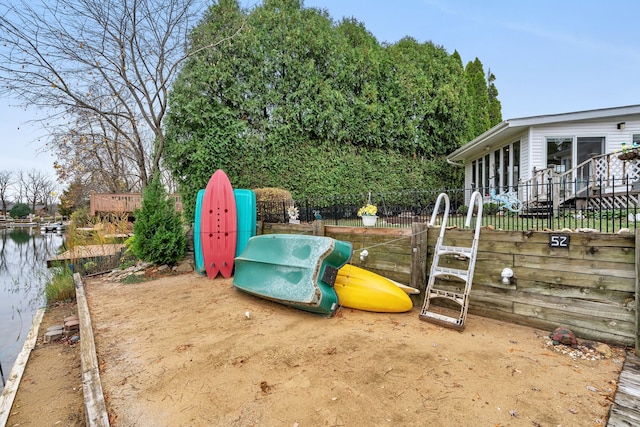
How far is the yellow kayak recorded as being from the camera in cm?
390

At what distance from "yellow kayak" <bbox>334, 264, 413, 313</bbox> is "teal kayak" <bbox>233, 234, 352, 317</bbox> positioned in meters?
0.24

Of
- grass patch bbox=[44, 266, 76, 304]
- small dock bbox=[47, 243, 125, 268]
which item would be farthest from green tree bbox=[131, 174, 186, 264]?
small dock bbox=[47, 243, 125, 268]

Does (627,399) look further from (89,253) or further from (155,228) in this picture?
(89,253)

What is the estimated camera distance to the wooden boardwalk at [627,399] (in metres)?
1.90

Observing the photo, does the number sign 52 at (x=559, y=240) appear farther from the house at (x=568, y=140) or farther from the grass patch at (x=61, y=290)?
the grass patch at (x=61, y=290)

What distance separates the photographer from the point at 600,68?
1052cm

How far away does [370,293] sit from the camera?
13.0ft

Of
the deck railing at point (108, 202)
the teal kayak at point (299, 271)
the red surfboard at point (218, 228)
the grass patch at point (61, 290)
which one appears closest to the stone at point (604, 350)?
the teal kayak at point (299, 271)

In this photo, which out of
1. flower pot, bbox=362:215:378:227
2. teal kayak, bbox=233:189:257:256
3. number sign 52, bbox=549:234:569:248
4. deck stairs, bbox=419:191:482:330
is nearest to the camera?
number sign 52, bbox=549:234:569:248

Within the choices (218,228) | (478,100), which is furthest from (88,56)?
(478,100)

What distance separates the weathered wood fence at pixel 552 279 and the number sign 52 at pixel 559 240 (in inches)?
1.4

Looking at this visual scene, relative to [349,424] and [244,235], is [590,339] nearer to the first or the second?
[349,424]

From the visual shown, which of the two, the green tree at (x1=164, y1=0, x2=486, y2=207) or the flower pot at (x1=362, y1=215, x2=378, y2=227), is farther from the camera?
the green tree at (x1=164, y1=0, x2=486, y2=207)

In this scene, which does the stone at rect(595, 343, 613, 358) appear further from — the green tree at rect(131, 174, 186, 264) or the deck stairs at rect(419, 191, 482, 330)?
the green tree at rect(131, 174, 186, 264)
